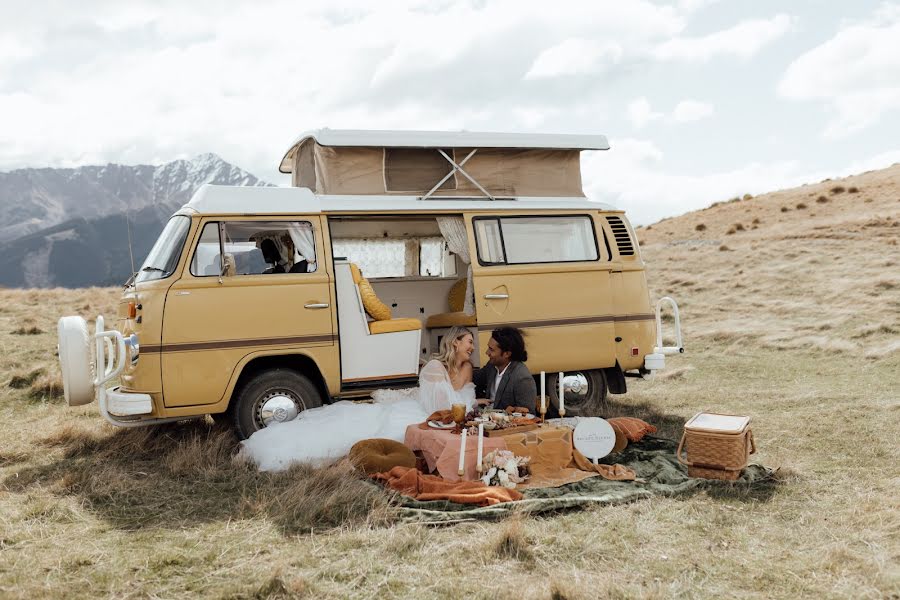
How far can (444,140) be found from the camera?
8.09m

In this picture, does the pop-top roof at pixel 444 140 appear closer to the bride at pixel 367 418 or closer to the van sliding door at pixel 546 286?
the van sliding door at pixel 546 286

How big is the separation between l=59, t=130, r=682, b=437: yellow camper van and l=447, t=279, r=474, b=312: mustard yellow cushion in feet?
1.93

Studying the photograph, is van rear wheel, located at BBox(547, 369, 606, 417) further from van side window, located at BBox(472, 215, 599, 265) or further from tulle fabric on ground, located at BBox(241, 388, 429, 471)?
tulle fabric on ground, located at BBox(241, 388, 429, 471)

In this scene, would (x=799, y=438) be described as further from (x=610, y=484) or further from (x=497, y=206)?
(x=497, y=206)

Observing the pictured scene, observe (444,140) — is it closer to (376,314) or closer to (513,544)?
(376,314)

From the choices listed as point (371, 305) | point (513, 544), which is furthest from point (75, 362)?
point (513, 544)

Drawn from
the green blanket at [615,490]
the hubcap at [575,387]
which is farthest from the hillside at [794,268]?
the green blanket at [615,490]

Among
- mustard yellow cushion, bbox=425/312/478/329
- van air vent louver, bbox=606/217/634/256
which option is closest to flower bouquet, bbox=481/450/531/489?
mustard yellow cushion, bbox=425/312/478/329

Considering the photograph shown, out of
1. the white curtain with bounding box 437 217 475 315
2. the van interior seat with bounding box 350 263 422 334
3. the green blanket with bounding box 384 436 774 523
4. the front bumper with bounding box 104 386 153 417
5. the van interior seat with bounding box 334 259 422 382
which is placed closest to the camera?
the green blanket with bounding box 384 436 774 523

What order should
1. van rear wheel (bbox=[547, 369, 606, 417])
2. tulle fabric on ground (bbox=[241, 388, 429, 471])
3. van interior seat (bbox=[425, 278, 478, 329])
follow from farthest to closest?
van interior seat (bbox=[425, 278, 478, 329]), van rear wheel (bbox=[547, 369, 606, 417]), tulle fabric on ground (bbox=[241, 388, 429, 471])

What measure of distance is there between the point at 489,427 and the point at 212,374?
8.14 feet

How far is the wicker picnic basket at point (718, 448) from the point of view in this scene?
610 centimetres

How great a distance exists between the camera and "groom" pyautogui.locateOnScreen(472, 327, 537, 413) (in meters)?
7.32

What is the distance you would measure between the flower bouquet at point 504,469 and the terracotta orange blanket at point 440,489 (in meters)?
0.15
